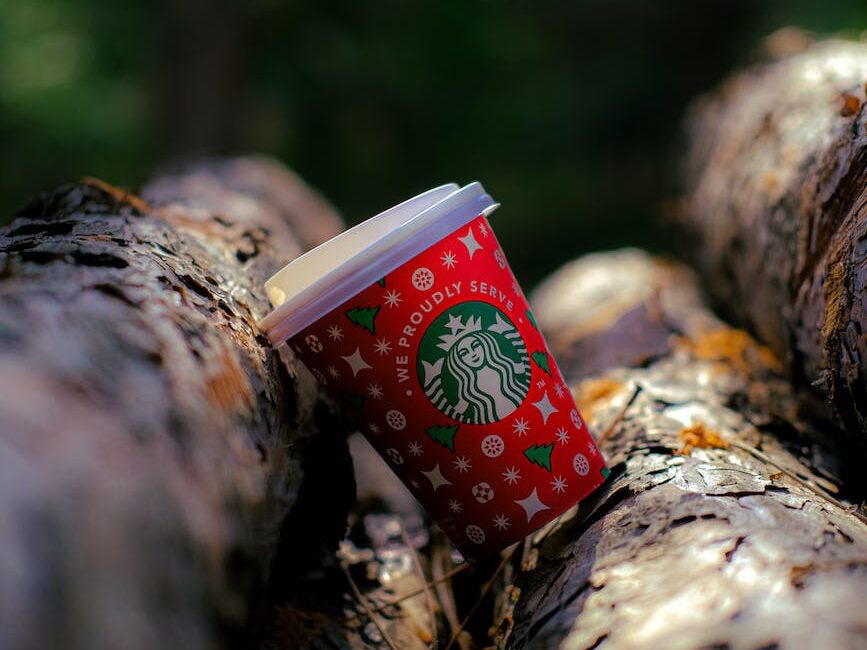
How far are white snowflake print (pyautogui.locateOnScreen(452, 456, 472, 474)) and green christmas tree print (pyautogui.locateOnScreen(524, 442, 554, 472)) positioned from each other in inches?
4.5

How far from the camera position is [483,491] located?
1471 mm

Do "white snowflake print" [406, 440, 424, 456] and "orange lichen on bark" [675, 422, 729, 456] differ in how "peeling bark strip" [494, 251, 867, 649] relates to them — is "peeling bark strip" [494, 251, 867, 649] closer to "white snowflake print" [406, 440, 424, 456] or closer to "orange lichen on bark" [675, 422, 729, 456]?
"orange lichen on bark" [675, 422, 729, 456]

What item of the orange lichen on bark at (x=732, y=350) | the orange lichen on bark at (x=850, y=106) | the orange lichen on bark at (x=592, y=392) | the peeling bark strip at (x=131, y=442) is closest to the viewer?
the peeling bark strip at (x=131, y=442)

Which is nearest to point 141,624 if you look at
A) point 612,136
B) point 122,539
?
point 122,539

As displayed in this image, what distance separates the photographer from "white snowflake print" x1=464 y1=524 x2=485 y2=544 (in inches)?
59.9

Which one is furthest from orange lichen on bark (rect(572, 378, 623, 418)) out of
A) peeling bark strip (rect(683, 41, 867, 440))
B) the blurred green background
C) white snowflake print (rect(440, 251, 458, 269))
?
the blurred green background

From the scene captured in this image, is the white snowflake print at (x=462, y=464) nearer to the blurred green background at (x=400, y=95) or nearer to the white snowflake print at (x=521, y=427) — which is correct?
the white snowflake print at (x=521, y=427)

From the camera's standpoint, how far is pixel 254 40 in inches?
217

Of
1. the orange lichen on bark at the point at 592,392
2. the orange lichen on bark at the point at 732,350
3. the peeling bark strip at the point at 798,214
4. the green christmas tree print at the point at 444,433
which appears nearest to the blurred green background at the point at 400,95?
the peeling bark strip at the point at 798,214

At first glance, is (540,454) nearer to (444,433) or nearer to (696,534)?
(444,433)

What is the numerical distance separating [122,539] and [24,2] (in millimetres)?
7905

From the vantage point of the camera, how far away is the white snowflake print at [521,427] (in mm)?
1453

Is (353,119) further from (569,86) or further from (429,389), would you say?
(429,389)

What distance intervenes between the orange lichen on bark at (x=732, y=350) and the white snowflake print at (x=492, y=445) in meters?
1.02
